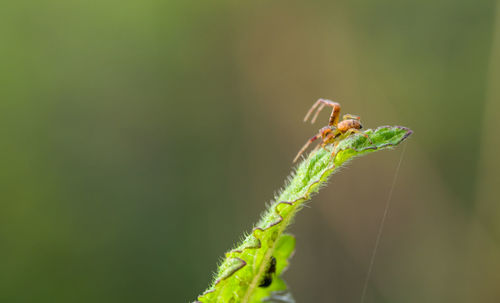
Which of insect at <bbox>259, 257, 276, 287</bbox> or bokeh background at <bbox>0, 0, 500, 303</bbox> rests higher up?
insect at <bbox>259, 257, 276, 287</bbox>

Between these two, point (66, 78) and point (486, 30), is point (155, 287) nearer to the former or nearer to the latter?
point (66, 78)

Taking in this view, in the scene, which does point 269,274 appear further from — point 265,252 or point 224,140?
point 224,140

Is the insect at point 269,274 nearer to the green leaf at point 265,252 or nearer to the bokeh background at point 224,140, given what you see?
the green leaf at point 265,252

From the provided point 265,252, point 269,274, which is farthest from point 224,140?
point 265,252

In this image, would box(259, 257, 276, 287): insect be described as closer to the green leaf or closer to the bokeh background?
the green leaf

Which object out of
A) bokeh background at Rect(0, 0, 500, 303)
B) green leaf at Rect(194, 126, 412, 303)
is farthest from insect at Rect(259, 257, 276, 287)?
bokeh background at Rect(0, 0, 500, 303)

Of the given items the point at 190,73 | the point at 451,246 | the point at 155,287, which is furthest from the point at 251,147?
the point at 451,246

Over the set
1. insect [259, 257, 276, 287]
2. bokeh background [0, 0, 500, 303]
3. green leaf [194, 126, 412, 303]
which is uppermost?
green leaf [194, 126, 412, 303]

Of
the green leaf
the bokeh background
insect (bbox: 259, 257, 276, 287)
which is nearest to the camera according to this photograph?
the green leaf
